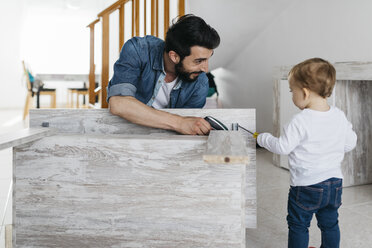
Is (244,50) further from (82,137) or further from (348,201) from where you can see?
(82,137)

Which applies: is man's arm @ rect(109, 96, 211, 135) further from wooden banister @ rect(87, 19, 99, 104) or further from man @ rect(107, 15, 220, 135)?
wooden banister @ rect(87, 19, 99, 104)

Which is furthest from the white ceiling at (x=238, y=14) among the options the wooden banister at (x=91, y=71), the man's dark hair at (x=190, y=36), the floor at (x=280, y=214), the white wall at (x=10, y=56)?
the white wall at (x=10, y=56)

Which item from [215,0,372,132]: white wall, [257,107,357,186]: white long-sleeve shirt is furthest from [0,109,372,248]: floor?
[215,0,372,132]: white wall

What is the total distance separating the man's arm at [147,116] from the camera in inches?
43.4

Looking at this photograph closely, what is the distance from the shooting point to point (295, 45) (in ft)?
9.59

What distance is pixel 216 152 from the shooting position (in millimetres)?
726

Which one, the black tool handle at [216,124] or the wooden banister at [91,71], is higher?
the wooden banister at [91,71]

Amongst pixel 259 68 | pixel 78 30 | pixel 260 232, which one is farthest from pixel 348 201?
pixel 78 30

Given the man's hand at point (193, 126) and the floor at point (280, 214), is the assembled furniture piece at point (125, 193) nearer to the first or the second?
the man's hand at point (193, 126)

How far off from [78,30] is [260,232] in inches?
308

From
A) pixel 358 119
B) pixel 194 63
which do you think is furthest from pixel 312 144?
pixel 358 119

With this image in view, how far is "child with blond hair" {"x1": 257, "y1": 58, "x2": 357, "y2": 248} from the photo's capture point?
1.07 meters

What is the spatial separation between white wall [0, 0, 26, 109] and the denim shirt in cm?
677

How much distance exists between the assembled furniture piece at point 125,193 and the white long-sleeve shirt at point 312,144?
0.23m
